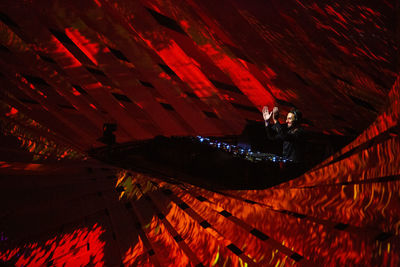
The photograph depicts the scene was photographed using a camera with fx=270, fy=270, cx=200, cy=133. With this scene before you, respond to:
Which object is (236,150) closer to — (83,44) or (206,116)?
(206,116)

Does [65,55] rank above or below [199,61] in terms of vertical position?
below

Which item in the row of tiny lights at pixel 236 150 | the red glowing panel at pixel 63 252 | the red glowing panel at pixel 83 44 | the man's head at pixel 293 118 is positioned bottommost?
the red glowing panel at pixel 63 252

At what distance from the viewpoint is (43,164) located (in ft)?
6.52

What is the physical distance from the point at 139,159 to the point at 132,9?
387 centimetres

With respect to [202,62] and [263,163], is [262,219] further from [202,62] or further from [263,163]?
[263,163]

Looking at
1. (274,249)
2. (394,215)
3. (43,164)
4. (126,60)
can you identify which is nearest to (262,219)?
(274,249)

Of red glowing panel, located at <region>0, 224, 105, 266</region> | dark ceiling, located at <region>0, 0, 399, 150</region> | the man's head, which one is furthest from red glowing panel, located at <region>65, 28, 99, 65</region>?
the man's head

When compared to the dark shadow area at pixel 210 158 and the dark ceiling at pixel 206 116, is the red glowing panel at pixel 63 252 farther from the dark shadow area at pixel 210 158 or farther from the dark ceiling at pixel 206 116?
the dark shadow area at pixel 210 158

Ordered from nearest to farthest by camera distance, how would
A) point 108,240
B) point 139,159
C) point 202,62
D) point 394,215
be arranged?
1. point 394,215
2. point 108,240
3. point 202,62
4. point 139,159

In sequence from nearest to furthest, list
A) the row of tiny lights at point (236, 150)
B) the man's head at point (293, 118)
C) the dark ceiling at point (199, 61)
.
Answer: the dark ceiling at point (199, 61) → the man's head at point (293, 118) → the row of tiny lights at point (236, 150)

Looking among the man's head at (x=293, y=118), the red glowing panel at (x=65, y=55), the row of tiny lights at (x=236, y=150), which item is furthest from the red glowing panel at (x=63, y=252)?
the row of tiny lights at (x=236, y=150)

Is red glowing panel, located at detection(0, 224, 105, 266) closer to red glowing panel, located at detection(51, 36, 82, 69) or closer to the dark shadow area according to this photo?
red glowing panel, located at detection(51, 36, 82, 69)

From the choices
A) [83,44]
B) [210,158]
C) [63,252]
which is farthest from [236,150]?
[63,252]

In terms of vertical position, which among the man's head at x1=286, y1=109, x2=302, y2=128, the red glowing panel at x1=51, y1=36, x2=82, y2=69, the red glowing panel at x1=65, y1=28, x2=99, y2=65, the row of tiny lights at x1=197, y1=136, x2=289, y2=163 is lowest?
the red glowing panel at x1=51, y1=36, x2=82, y2=69
